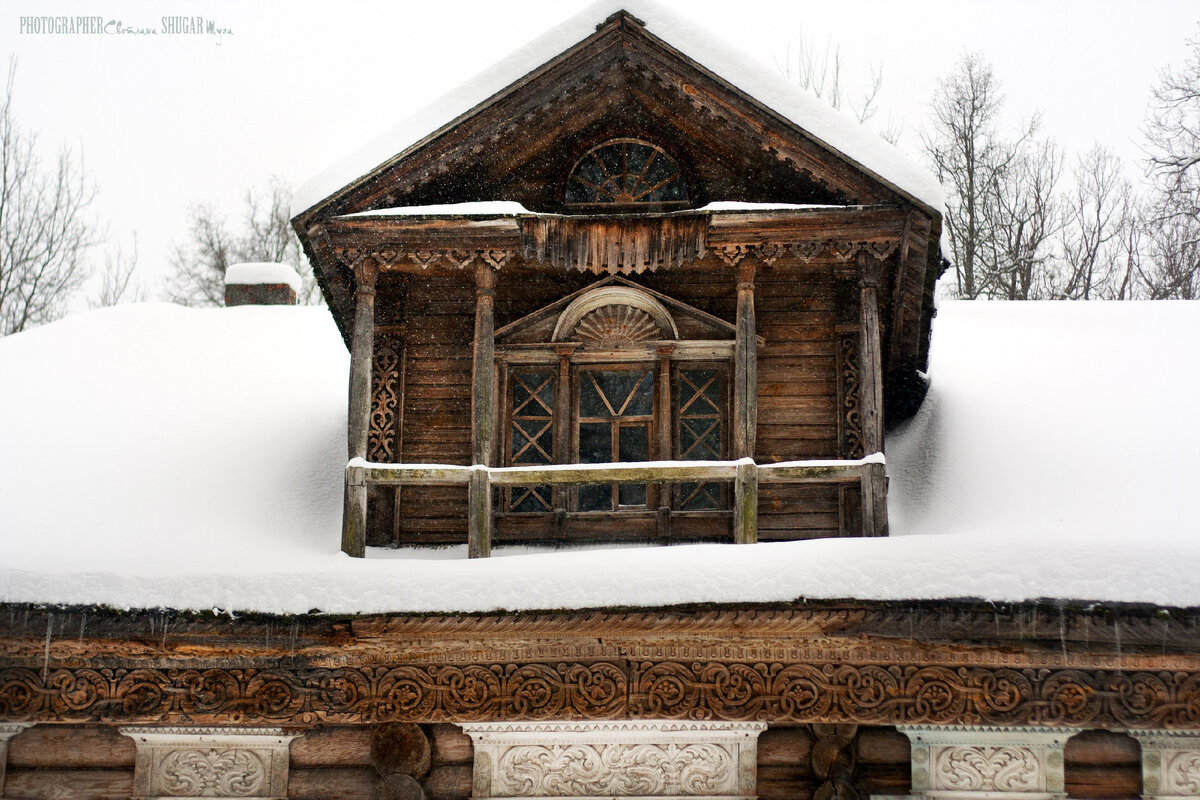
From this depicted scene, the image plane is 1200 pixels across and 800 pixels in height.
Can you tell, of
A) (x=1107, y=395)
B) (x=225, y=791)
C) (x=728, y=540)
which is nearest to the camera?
(x=225, y=791)

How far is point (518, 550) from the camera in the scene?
916 centimetres

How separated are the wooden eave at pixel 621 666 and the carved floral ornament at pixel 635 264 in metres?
2.63

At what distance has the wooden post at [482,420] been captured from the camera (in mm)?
8078

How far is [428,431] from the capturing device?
970 centimetres

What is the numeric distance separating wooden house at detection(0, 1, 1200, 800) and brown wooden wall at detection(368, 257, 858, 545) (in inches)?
1.0

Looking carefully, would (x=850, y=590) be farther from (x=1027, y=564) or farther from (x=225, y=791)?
(x=225, y=791)

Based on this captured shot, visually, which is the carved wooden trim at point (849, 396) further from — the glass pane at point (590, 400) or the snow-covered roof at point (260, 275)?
the snow-covered roof at point (260, 275)

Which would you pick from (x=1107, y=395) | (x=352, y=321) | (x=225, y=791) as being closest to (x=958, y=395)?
(x=1107, y=395)

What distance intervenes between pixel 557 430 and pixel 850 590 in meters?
3.15

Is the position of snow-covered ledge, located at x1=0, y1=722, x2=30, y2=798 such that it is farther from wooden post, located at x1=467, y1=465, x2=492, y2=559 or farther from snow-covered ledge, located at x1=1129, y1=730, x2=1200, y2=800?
snow-covered ledge, located at x1=1129, y1=730, x2=1200, y2=800

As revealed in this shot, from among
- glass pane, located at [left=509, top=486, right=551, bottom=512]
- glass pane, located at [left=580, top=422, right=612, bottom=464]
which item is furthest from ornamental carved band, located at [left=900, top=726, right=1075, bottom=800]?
glass pane, located at [left=509, top=486, right=551, bottom=512]

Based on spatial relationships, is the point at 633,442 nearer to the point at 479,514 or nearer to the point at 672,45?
the point at 479,514

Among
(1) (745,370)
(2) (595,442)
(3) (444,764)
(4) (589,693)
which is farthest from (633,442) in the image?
(3) (444,764)

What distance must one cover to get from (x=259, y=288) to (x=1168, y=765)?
12696 millimetres
